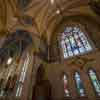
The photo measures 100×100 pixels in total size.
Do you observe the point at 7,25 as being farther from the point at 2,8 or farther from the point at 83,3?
the point at 83,3

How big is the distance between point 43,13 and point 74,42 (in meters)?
4.65

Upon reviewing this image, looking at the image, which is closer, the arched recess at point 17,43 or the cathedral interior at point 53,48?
the cathedral interior at point 53,48

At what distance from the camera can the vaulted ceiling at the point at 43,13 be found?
34.6 feet

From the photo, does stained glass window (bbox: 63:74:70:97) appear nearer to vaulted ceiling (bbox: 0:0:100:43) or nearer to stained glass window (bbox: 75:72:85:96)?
stained glass window (bbox: 75:72:85:96)

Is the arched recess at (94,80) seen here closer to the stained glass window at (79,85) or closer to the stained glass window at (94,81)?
the stained glass window at (94,81)

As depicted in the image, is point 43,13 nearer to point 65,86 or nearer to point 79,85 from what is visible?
point 65,86

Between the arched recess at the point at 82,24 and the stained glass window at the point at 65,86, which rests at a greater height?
the arched recess at the point at 82,24

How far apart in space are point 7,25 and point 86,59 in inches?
298

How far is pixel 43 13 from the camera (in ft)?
38.8

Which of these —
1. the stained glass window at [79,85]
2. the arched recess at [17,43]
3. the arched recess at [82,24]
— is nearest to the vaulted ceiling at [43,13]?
the arched recess at [82,24]

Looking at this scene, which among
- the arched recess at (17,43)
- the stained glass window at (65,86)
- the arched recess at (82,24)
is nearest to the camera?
the stained glass window at (65,86)

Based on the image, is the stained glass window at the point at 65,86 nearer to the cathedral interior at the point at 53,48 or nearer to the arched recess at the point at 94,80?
the cathedral interior at the point at 53,48

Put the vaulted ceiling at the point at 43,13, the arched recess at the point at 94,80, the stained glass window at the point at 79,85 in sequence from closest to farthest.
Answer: the arched recess at the point at 94,80, the stained glass window at the point at 79,85, the vaulted ceiling at the point at 43,13

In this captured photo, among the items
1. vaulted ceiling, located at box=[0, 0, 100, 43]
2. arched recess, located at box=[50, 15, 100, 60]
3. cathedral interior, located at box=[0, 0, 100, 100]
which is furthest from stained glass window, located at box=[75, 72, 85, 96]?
vaulted ceiling, located at box=[0, 0, 100, 43]
